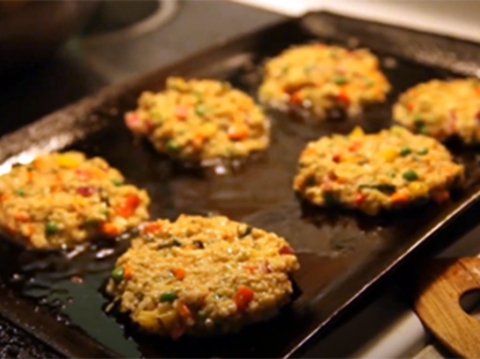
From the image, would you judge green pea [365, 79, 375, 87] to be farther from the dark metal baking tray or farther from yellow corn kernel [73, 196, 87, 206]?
yellow corn kernel [73, 196, 87, 206]

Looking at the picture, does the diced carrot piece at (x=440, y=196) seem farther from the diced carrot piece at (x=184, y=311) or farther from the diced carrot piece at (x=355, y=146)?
the diced carrot piece at (x=184, y=311)

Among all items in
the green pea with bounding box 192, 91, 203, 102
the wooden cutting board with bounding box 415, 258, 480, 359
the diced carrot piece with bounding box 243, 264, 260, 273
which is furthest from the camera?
the green pea with bounding box 192, 91, 203, 102

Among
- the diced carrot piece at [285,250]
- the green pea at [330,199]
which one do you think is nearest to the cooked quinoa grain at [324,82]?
the green pea at [330,199]

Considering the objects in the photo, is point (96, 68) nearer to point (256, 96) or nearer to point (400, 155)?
point (256, 96)

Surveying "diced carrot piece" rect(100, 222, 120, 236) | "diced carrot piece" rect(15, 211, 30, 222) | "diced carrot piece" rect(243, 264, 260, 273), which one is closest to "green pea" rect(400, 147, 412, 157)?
"diced carrot piece" rect(243, 264, 260, 273)

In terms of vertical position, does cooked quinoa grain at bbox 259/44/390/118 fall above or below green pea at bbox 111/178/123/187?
above

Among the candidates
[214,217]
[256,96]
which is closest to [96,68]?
[256,96]
